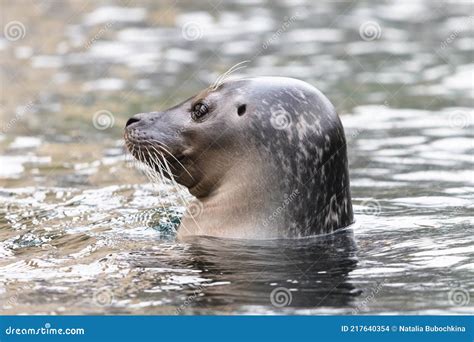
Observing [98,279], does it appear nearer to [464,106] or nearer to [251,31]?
[464,106]

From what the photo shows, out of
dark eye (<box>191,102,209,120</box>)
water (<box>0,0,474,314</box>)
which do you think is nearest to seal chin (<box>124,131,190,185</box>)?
dark eye (<box>191,102,209,120</box>)

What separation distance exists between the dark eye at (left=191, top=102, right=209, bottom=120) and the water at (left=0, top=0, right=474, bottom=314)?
3.42ft

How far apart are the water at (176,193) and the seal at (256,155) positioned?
217 mm

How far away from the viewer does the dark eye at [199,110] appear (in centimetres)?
977

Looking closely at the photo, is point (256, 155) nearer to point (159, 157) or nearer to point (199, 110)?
point (199, 110)

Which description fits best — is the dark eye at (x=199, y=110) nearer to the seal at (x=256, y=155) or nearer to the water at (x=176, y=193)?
the seal at (x=256, y=155)

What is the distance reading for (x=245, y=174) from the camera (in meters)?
9.48

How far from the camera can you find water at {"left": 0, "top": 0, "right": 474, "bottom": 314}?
27.5 ft

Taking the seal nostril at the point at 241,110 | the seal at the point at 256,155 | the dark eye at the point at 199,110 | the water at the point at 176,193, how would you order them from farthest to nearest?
1. the dark eye at the point at 199,110
2. the seal nostril at the point at 241,110
3. the seal at the point at 256,155
4. the water at the point at 176,193

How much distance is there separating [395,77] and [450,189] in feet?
20.5

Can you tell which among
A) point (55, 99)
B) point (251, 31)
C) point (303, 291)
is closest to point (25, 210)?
point (303, 291)

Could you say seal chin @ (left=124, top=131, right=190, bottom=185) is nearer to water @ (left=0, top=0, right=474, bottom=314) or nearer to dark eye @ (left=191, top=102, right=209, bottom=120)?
dark eye @ (left=191, top=102, right=209, bottom=120)

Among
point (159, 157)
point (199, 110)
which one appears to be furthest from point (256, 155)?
point (159, 157)

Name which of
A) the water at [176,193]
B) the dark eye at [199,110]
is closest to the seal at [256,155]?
the dark eye at [199,110]
